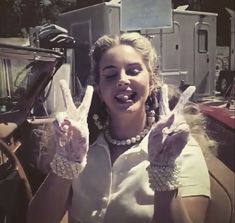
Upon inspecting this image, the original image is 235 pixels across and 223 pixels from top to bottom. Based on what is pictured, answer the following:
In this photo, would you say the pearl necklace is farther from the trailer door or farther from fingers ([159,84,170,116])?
the trailer door

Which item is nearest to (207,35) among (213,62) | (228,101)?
(213,62)

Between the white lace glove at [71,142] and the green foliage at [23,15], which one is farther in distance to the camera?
the green foliage at [23,15]

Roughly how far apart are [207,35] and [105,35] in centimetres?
37

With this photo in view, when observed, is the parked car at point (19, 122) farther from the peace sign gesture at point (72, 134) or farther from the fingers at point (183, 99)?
the fingers at point (183, 99)

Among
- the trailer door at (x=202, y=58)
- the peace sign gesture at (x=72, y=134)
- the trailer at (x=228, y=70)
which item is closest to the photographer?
the peace sign gesture at (x=72, y=134)

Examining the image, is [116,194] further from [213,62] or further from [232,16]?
[232,16]

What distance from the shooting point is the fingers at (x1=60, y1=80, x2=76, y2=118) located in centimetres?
130

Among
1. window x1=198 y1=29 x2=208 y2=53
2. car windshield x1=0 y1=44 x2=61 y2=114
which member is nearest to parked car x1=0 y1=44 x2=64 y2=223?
car windshield x1=0 y1=44 x2=61 y2=114

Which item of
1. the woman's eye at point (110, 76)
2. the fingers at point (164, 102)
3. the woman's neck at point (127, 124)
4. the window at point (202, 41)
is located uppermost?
the window at point (202, 41)

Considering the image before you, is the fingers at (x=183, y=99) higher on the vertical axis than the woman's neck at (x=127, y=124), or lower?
higher

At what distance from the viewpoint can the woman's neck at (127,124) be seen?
4.62ft

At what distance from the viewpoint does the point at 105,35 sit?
1.40 meters

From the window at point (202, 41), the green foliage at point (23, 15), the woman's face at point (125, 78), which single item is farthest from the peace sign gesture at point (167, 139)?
the green foliage at point (23, 15)

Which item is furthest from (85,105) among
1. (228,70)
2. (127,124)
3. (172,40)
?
(228,70)
